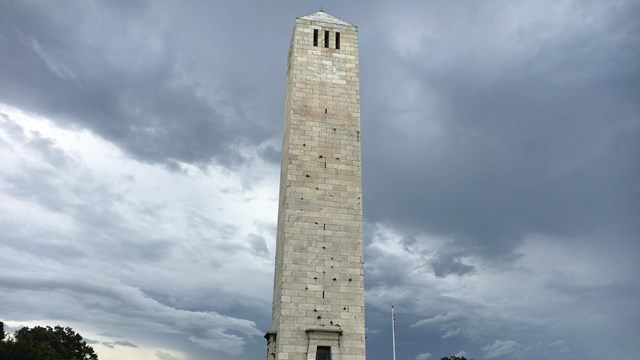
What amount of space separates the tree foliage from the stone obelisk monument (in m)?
33.6

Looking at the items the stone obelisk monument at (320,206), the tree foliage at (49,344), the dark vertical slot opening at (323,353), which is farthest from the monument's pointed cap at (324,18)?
the tree foliage at (49,344)

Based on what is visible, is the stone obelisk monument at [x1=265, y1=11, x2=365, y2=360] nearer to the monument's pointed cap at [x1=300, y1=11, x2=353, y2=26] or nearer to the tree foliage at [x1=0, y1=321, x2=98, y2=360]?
the monument's pointed cap at [x1=300, y1=11, x2=353, y2=26]

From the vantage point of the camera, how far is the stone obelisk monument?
27.9 m

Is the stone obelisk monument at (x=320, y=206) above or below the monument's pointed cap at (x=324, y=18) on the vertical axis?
below

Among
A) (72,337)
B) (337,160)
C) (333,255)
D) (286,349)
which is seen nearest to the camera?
(286,349)

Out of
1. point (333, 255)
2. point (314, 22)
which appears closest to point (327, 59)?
point (314, 22)

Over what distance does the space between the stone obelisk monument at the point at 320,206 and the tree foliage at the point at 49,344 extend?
110 feet

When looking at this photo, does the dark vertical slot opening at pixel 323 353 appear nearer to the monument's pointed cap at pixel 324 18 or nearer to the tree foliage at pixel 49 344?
the monument's pointed cap at pixel 324 18

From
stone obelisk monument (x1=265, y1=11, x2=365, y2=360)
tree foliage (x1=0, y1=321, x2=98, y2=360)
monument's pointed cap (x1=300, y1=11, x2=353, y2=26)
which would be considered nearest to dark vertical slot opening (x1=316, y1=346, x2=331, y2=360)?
stone obelisk monument (x1=265, y1=11, x2=365, y2=360)

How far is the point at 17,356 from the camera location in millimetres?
49594

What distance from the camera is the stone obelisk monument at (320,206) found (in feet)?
91.4

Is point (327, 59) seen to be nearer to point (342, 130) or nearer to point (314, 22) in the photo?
point (314, 22)

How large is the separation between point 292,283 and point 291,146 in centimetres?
772

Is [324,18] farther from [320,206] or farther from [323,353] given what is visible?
[323,353]
